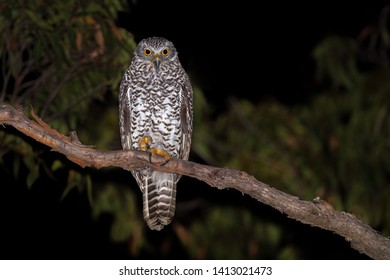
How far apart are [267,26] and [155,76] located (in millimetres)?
5786

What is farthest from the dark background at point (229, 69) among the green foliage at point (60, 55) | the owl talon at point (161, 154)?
the owl talon at point (161, 154)

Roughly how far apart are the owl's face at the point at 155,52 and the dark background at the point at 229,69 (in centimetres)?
322

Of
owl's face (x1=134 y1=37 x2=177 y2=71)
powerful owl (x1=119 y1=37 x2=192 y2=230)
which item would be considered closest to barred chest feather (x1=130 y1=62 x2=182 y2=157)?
powerful owl (x1=119 y1=37 x2=192 y2=230)

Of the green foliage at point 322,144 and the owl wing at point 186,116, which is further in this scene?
the green foliage at point 322,144

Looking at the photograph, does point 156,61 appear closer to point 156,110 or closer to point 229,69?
point 156,110

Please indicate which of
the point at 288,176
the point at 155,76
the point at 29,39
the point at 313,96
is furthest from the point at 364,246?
the point at 313,96

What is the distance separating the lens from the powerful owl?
6.33 meters

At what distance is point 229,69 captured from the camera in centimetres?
1144

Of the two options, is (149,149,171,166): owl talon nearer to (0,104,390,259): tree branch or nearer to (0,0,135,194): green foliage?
(0,104,390,259): tree branch

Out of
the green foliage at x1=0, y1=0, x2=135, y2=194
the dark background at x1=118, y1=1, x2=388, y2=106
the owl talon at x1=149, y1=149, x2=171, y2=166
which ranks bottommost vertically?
the owl talon at x1=149, y1=149, x2=171, y2=166

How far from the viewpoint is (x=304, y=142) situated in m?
10.5

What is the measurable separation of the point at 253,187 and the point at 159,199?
1422 mm

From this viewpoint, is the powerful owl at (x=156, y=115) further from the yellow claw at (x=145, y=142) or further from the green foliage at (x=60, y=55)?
the green foliage at (x=60, y=55)

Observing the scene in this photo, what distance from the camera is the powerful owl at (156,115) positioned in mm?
6328
